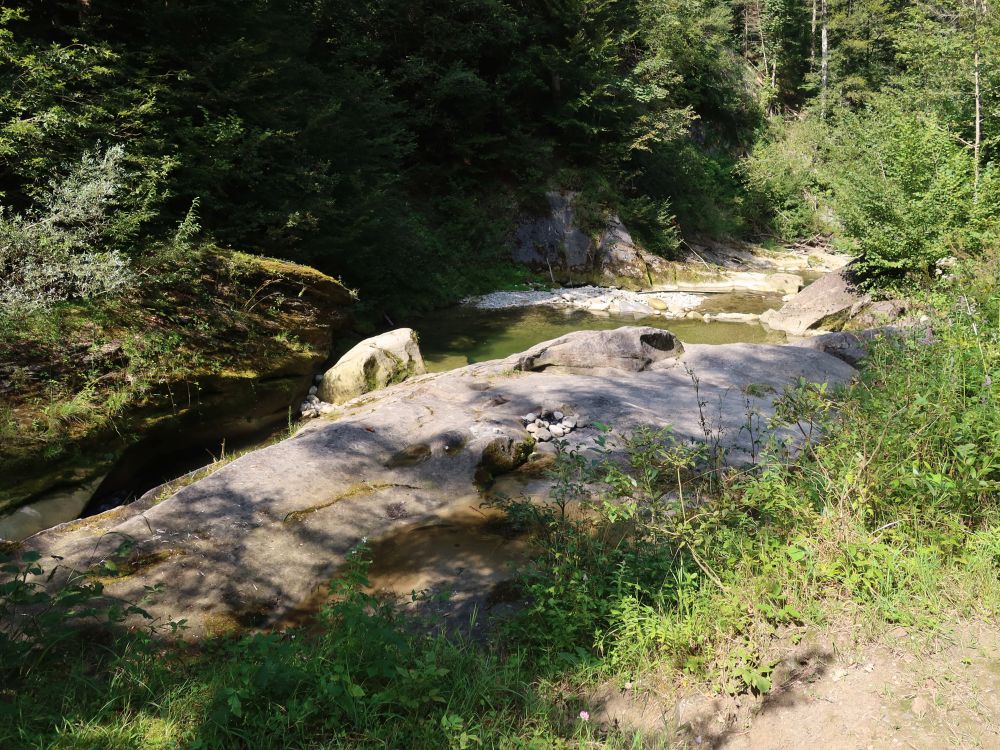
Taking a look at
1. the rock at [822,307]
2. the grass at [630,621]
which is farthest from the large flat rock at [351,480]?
the rock at [822,307]

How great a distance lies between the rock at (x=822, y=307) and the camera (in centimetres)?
1294

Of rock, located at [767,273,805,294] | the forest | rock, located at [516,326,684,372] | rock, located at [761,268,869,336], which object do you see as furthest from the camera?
rock, located at [767,273,805,294]

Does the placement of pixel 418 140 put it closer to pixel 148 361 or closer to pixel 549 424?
pixel 148 361

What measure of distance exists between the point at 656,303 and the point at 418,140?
364 inches

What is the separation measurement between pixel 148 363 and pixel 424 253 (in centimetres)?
875

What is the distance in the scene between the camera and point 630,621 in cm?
293

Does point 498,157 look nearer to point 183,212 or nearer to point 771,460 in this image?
point 183,212

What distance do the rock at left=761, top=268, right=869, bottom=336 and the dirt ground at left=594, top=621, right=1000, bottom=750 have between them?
11634mm

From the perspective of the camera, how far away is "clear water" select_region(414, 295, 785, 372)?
1164cm

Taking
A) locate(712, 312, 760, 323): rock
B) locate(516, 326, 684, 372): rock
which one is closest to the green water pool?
locate(712, 312, 760, 323): rock

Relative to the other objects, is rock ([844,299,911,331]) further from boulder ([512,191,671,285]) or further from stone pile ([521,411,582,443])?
stone pile ([521,411,582,443])

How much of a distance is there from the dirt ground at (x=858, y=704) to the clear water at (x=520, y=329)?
26.9ft

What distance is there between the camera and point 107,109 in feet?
26.0

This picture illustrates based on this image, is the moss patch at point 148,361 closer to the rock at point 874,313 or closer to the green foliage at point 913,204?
the rock at point 874,313
